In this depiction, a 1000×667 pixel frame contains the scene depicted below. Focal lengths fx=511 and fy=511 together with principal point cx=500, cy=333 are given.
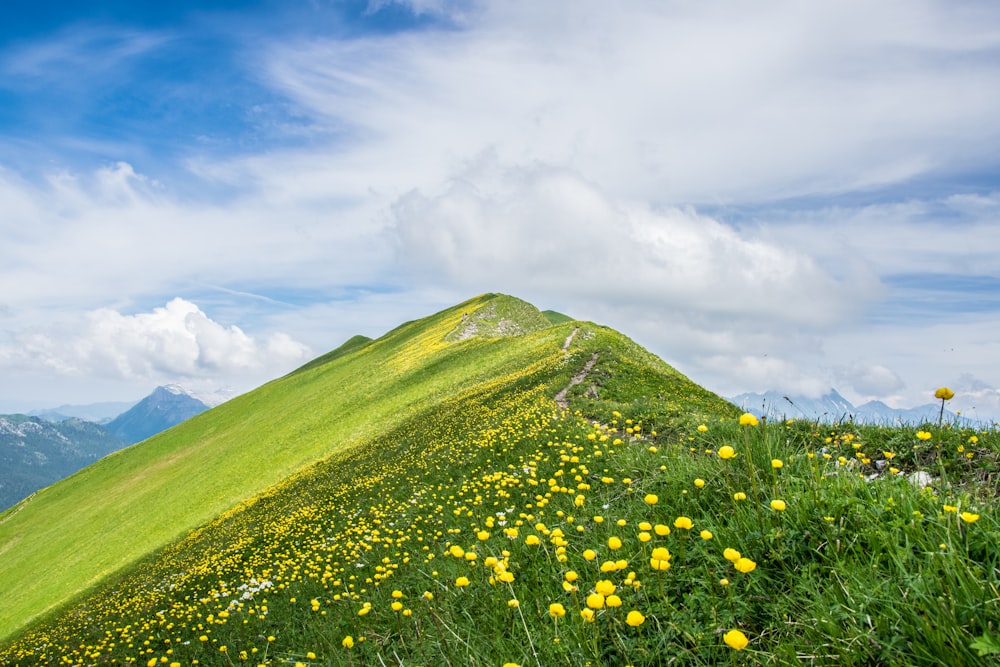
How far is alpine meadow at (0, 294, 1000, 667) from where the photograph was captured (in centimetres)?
335

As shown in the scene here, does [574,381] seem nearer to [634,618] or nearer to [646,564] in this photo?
[646,564]

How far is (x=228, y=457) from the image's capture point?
47.0 m

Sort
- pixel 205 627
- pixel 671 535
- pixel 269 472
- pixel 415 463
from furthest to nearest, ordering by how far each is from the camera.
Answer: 1. pixel 269 472
2. pixel 415 463
3. pixel 205 627
4. pixel 671 535

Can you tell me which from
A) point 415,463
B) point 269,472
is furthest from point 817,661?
point 269,472

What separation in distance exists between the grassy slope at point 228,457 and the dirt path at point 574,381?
2.03 ft

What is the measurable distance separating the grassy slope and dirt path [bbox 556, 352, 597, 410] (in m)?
0.62

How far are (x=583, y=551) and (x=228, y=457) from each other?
49.9 m

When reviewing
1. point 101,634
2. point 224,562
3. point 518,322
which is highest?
point 518,322

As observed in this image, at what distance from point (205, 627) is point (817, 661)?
13.1m

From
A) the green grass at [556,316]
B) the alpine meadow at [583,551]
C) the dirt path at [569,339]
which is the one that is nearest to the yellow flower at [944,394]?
the alpine meadow at [583,551]

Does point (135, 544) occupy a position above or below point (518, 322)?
below

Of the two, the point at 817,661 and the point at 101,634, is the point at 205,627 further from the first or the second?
the point at 817,661

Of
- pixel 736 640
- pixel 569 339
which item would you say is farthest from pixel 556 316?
pixel 736 640

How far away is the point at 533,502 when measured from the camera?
862 cm
